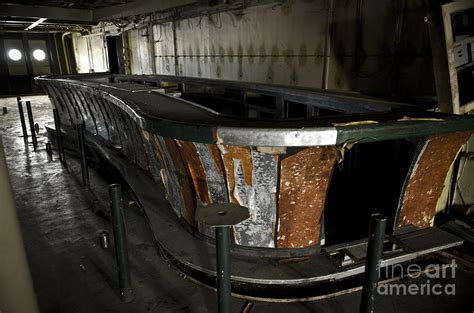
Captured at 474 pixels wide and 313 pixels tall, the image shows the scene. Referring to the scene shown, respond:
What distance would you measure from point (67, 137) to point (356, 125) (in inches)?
212

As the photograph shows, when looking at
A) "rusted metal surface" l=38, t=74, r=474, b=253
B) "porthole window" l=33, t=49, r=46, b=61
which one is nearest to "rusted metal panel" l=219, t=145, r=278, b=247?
"rusted metal surface" l=38, t=74, r=474, b=253

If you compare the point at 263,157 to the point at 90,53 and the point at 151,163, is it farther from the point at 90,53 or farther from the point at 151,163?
the point at 90,53

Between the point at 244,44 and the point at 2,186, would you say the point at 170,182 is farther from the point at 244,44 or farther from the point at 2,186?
the point at 244,44

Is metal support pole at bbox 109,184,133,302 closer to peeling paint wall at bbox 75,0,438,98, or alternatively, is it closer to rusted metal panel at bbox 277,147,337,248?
rusted metal panel at bbox 277,147,337,248

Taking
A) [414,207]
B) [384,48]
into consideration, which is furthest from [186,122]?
[384,48]

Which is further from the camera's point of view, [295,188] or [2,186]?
[295,188]

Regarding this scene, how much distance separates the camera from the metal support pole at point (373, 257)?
4.88ft

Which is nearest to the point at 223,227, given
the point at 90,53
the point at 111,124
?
the point at 111,124

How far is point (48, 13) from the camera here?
34.3 ft

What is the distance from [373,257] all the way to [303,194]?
0.61m

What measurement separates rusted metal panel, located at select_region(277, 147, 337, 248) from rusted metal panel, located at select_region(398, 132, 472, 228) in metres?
0.61

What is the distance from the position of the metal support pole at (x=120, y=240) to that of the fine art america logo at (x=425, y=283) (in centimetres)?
154

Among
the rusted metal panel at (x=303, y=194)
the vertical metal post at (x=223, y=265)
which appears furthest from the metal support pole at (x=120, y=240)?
the rusted metal panel at (x=303, y=194)

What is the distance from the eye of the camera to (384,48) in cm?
392
